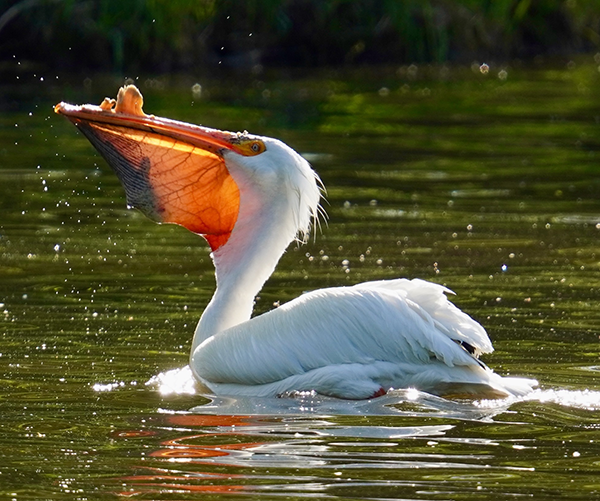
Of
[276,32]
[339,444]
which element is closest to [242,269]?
[339,444]

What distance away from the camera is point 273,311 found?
5.36m

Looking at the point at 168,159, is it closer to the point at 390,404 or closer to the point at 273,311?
the point at 273,311

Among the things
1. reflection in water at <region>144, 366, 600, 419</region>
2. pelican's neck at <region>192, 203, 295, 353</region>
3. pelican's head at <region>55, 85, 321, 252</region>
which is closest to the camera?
reflection in water at <region>144, 366, 600, 419</region>

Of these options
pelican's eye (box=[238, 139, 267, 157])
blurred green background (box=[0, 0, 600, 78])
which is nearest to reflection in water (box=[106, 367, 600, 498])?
pelican's eye (box=[238, 139, 267, 157])

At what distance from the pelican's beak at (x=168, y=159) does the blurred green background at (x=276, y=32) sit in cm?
1257

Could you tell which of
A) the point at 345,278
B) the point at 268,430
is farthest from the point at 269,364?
the point at 345,278

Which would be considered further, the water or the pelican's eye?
the pelican's eye

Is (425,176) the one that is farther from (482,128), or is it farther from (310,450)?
(310,450)

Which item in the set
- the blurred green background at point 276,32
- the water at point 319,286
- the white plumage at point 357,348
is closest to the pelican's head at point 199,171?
the white plumage at point 357,348

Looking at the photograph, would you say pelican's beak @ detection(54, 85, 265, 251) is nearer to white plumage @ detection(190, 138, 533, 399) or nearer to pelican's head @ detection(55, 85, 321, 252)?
pelican's head @ detection(55, 85, 321, 252)

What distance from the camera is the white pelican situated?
5.13 m

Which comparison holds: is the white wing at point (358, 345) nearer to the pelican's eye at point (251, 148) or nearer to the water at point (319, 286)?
the water at point (319, 286)

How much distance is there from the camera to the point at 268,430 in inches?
186

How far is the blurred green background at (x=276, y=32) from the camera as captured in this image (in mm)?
19312
